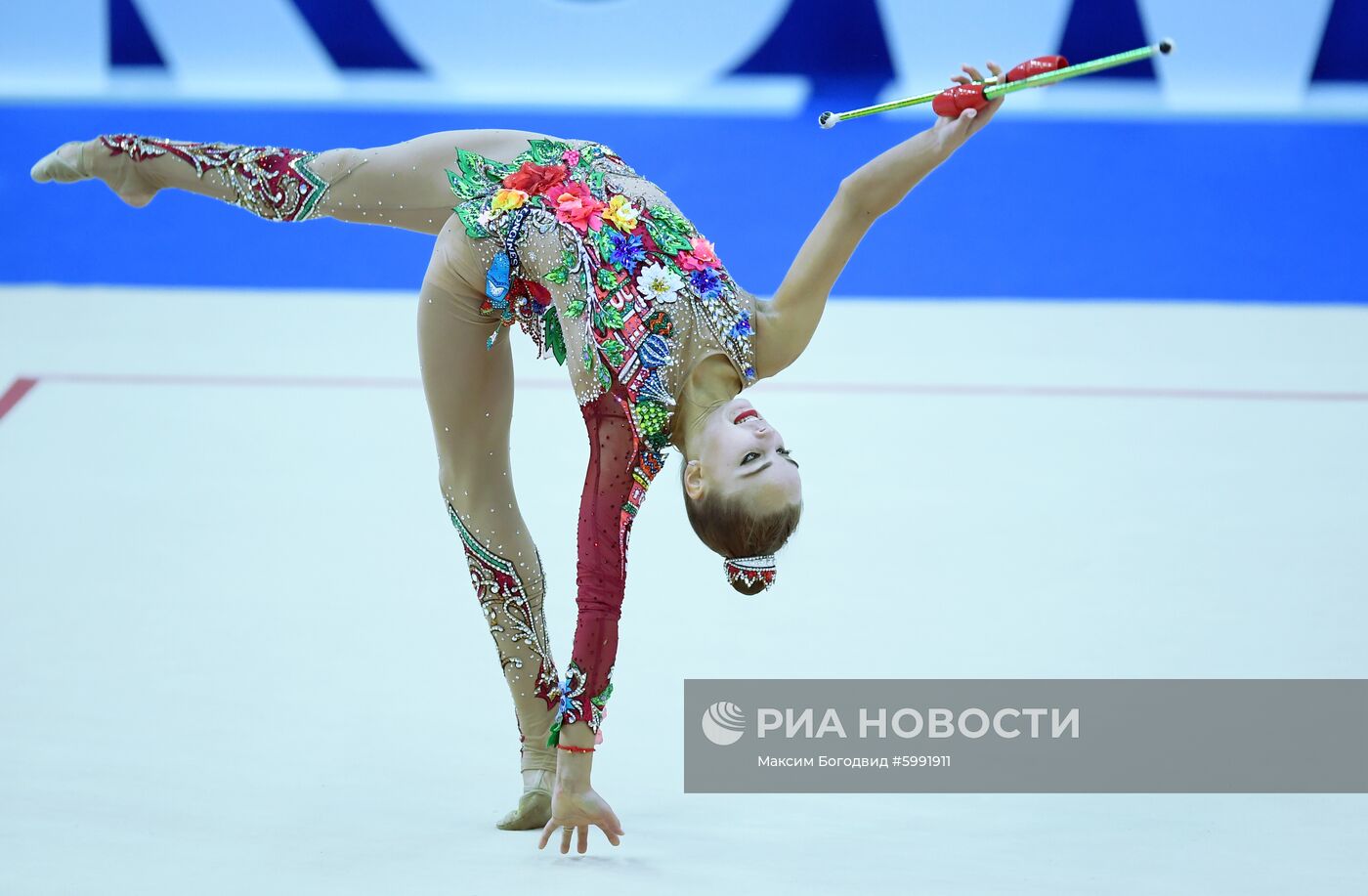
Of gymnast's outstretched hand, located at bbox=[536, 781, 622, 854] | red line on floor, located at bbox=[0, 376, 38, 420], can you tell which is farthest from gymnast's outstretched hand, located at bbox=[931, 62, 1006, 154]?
red line on floor, located at bbox=[0, 376, 38, 420]

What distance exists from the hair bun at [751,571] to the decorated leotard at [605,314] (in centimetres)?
15

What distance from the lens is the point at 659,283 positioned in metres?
2.44

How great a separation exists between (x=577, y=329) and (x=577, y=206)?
0.68ft

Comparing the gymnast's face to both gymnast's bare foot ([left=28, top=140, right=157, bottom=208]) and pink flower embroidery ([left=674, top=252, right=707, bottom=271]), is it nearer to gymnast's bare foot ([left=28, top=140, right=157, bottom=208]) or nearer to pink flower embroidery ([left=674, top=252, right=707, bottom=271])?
pink flower embroidery ([left=674, top=252, right=707, bottom=271])

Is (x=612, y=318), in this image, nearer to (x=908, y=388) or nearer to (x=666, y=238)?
(x=666, y=238)

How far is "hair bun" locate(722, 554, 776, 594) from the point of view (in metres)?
2.35

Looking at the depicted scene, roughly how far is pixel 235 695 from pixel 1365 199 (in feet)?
15.9

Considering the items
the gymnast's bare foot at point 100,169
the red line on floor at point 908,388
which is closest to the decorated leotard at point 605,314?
the gymnast's bare foot at point 100,169

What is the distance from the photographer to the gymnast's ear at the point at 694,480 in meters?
2.34

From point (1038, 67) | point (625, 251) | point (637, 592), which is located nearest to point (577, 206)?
point (625, 251)

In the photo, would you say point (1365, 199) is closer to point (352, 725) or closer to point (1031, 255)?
point (1031, 255)

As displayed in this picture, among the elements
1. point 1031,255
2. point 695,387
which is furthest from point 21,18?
point 695,387

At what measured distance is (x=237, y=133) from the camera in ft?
20.5

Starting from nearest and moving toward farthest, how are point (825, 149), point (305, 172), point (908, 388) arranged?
point (305, 172) → point (908, 388) → point (825, 149)
